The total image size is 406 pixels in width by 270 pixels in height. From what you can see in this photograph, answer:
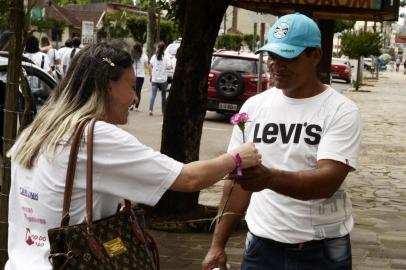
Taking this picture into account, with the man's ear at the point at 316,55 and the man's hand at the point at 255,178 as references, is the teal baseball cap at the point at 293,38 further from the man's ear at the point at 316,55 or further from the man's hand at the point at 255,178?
the man's hand at the point at 255,178

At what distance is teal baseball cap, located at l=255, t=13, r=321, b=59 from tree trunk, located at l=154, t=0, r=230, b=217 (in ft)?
13.7

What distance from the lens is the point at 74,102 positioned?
256 cm

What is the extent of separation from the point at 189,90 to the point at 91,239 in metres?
4.94

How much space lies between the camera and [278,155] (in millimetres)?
3086

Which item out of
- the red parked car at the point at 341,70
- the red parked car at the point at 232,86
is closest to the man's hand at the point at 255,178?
the red parked car at the point at 232,86

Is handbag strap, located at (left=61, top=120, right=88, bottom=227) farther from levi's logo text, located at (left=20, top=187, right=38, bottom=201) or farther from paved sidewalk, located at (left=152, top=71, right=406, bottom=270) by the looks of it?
paved sidewalk, located at (left=152, top=71, right=406, bottom=270)

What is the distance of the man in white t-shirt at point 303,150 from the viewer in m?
3.01

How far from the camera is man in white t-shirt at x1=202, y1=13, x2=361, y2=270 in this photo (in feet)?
9.88

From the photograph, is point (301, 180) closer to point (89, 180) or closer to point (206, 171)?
point (206, 171)

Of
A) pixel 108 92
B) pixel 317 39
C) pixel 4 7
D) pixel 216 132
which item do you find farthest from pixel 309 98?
pixel 216 132

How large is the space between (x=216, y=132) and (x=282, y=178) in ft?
43.1

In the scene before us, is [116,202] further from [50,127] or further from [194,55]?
[194,55]

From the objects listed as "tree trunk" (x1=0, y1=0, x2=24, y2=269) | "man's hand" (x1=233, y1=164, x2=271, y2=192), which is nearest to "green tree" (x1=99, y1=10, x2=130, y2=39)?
"tree trunk" (x1=0, y1=0, x2=24, y2=269)

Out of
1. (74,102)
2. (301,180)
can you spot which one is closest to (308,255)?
(301,180)
